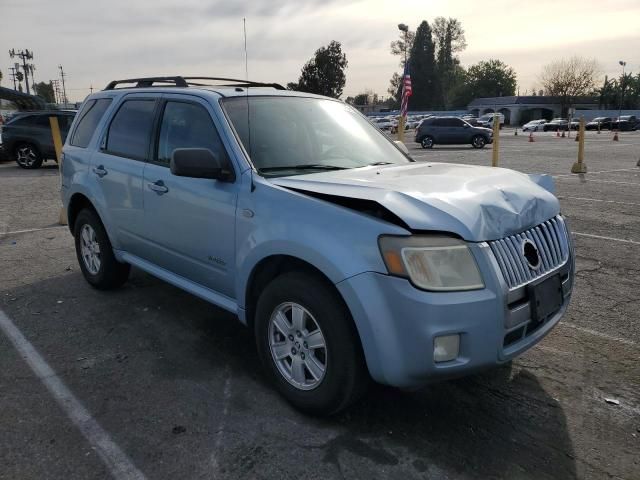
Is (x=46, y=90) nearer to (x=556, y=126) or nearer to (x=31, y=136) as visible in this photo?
(x=556, y=126)

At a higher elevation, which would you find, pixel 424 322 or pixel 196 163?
pixel 196 163

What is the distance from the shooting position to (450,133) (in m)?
27.2

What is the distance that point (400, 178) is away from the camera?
325cm

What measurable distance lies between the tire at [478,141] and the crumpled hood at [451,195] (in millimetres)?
24706

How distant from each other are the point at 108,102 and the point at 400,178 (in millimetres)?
3144

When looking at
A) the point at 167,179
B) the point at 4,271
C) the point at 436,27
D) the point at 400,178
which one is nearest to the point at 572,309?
the point at 400,178

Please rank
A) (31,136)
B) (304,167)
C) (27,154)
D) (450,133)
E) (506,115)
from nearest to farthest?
(304,167)
(31,136)
(27,154)
(450,133)
(506,115)

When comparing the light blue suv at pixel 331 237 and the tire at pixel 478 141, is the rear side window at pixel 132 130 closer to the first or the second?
the light blue suv at pixel 331 237

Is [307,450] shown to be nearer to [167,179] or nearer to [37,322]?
[167,179]

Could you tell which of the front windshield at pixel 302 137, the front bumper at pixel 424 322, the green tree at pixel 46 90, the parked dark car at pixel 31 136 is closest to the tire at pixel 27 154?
the parked dark car at pixel 31 136

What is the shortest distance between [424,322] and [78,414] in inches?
80.9

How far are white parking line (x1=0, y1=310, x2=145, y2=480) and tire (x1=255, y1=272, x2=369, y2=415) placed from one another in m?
0.92

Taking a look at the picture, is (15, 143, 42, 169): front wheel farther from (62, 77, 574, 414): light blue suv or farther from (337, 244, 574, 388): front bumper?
(337, 244, 574, 388): front bumper

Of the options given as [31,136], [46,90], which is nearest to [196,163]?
[31,136]
